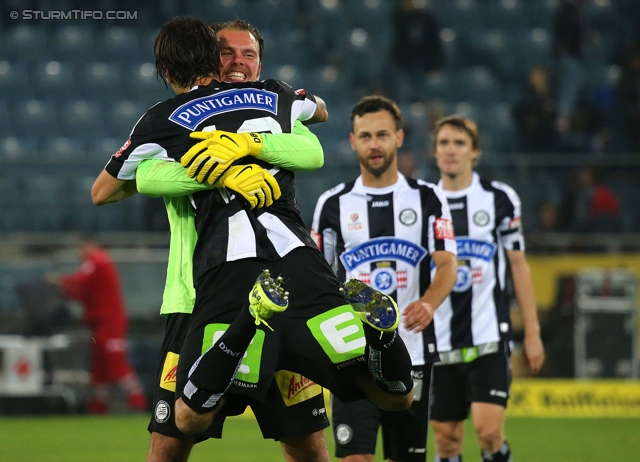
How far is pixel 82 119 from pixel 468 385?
385 inches

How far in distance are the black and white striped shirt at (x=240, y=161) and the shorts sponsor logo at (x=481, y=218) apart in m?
2.57

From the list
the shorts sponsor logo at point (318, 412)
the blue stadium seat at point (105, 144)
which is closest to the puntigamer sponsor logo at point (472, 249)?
the shorts sponsor logo at point (318, 412)

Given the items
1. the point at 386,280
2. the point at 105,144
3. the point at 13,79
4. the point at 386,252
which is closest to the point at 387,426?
the point at 386,280

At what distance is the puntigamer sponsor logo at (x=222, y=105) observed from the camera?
3688 mm

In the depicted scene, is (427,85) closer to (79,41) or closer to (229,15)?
(229,15)

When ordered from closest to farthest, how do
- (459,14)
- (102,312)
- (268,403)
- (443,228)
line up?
(268,403) < (443,228) < (102,312) < (459,14)

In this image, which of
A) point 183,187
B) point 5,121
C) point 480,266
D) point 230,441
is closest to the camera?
point 183,187

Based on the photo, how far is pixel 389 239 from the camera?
206 inches

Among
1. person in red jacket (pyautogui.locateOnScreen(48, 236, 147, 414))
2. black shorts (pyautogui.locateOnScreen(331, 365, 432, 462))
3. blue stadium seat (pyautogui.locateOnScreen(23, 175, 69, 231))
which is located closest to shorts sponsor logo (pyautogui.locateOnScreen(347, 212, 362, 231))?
black shorts (pyautogui.locateOnScreen(331, 365, 432, 462))

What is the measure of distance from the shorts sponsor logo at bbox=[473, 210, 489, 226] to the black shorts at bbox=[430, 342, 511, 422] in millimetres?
732

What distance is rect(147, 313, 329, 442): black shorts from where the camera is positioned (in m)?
3.81

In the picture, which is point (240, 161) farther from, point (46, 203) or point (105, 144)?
point (105, 144)

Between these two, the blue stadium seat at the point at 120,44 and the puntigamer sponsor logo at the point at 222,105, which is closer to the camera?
the puntigamer sponsor logo at the point at 222,105

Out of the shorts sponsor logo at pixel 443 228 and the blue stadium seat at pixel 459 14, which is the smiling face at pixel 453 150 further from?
the blue stadium seat at pixel 459 14
